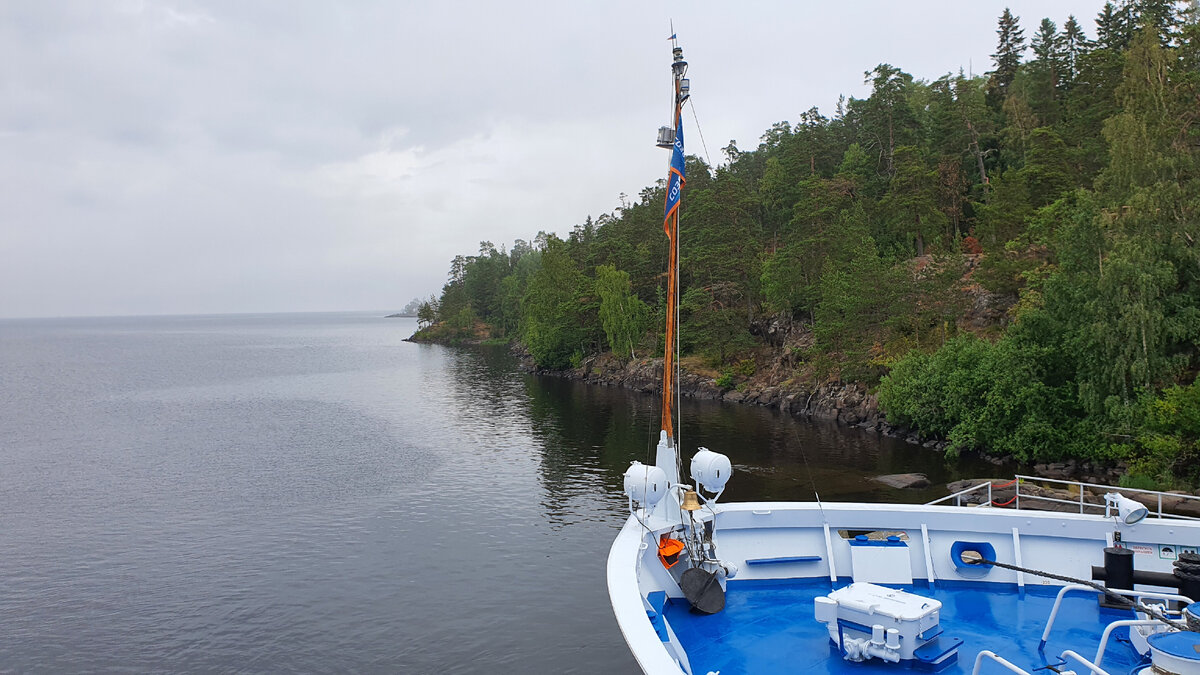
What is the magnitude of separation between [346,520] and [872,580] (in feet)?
81.6

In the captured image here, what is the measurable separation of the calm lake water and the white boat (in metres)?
7.31

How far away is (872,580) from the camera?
13328 mm

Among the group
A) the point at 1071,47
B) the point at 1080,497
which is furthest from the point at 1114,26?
the point at 1080,497

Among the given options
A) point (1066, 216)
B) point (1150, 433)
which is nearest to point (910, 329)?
point (1066, 216)

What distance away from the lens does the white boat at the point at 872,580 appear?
34.3ft

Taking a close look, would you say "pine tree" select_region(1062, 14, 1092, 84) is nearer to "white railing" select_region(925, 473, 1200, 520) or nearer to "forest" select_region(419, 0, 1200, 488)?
"forest" select_region(419, 0, 1200, 488)

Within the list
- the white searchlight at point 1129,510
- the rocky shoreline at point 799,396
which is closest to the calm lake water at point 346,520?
the rocky shoreline at point 799,396

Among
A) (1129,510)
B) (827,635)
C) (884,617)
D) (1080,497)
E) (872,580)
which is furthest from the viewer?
(1080,497)

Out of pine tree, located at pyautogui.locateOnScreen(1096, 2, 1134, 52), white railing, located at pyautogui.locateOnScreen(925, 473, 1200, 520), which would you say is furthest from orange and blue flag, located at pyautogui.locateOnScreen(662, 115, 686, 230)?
pine tree, located at pyautogui.locateOnScreen(1096, 2, 1134, 52)

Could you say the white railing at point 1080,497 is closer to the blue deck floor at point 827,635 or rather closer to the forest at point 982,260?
the blue deck floor at point 827,635

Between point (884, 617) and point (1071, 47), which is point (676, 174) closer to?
point (884, 617)

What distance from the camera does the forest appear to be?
106 feet

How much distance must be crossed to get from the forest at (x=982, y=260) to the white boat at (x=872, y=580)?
21932 millimetres

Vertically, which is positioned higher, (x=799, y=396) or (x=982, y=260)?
(x=982, y=260)
